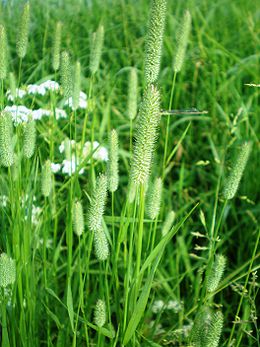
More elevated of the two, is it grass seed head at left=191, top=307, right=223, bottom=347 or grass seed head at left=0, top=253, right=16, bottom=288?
grass seed head at left=0, top=253, right=16, bottom=288

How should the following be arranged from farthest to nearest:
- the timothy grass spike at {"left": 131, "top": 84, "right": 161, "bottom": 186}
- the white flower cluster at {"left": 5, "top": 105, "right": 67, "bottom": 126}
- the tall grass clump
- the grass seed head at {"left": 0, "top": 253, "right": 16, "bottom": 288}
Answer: the white flower cluster at {"left": 5, "top": 105, "right": 67, "bottom": 126}
the grass seed head at {"left": 0, "top": 253, "right": 16, "bottom": 288}
the tall grass clump
the timothy grass spike at {"left": 131, "top": 84, "right": 161, "bottom": 186}

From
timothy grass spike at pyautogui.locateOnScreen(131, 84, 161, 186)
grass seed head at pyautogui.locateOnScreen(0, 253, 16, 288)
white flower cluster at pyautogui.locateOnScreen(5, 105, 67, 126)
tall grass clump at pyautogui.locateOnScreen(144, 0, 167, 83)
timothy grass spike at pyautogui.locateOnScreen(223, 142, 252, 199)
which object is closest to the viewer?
timothy grass spike at pyautogui.locateOnScreen(131, 84, 161, 186)

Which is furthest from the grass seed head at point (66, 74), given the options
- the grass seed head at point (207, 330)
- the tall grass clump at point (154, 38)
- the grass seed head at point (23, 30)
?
the grass seed head at point (207, 330)

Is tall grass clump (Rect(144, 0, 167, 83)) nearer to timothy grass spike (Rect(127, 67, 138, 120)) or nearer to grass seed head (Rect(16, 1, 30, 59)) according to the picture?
timothy grass spike (Rect(127, 67, 138, 120))

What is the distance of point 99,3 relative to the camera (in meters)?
4.14

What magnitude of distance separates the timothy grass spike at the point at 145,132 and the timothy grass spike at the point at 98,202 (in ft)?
0.41

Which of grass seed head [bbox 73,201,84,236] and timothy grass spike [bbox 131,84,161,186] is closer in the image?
timothy grass spike [bbox 131,84,161,186]

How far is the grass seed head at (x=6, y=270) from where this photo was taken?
1.39 metres

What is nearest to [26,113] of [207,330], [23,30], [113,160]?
[23,30]

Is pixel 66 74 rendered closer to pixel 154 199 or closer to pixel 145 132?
pixel 154 199

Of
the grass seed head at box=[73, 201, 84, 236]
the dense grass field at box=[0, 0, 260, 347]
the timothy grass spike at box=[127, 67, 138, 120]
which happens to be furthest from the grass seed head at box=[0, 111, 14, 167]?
the timothy grass spike at box=[127, 67, 138, 120]

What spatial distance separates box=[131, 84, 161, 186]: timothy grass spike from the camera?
1121 mm

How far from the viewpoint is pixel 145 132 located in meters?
1.14

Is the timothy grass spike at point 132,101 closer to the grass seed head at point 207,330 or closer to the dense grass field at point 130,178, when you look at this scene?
the dense grass field at point 130,178
